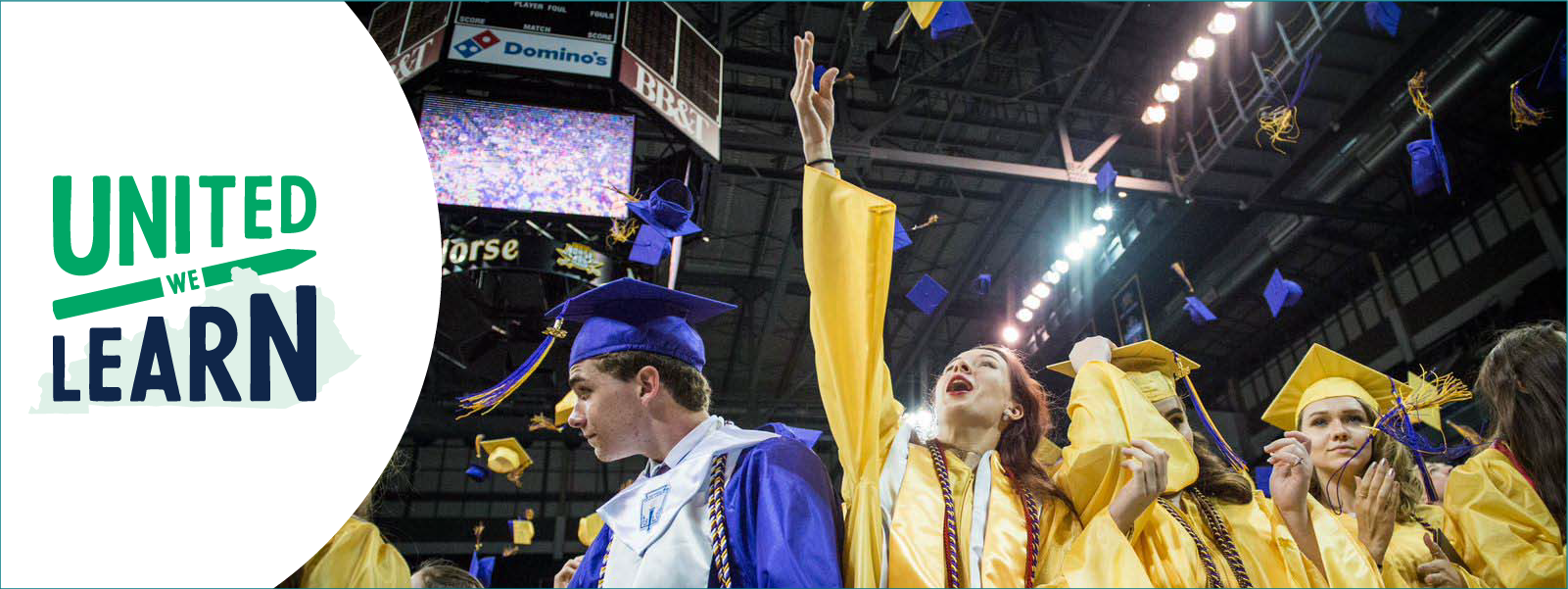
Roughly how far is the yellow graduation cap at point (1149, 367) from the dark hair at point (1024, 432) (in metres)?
0.25

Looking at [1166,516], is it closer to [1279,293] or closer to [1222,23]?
[1279,293]

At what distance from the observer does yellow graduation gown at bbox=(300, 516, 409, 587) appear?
176 cm

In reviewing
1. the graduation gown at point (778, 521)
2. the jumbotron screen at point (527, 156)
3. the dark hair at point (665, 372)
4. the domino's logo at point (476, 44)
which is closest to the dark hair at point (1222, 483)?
the graduation gown at point (778, 521)

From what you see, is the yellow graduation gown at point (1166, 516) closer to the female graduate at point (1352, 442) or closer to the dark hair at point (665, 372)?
the female graduate at point (1352, 442)

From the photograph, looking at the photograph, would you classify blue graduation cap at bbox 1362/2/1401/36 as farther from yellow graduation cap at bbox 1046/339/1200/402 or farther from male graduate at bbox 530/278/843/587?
male graduate at bbox 530/278/843/587

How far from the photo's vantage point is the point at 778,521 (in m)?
1.42

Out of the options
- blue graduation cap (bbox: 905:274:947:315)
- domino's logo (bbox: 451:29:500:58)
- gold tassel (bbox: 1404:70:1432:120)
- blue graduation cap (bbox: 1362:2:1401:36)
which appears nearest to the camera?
blue graduation cap (bbox: 905:274:947:315)

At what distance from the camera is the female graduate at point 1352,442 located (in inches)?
91.1

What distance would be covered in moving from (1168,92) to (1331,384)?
4.83 meters

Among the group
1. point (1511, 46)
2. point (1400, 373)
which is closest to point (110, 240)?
point (1511, 46)

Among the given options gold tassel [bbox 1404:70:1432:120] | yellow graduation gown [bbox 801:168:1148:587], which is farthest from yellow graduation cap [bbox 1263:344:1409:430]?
gold tassel [bbox 1404:70:1432:120]

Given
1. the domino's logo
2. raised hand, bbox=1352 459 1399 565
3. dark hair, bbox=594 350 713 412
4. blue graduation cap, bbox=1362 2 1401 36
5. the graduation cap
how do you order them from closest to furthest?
dark hair, bbox=594 350 713 412, raised hand, bbox=1352 459 1399 565, blue graduation cap, bbox=1362 2 1401 36, the domino's logo, the graduation cap

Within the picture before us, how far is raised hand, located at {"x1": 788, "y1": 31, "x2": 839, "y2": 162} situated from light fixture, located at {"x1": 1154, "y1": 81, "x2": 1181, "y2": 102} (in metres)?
6.01

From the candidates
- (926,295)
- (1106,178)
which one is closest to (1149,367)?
(926,295)
